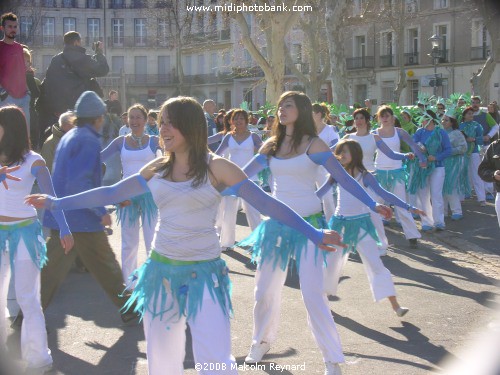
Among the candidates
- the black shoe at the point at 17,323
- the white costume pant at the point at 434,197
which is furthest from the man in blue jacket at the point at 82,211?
the white costume pant at the point at 434,197

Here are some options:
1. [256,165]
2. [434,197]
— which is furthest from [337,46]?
[256,165]

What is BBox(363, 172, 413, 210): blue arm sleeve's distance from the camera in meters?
6.77

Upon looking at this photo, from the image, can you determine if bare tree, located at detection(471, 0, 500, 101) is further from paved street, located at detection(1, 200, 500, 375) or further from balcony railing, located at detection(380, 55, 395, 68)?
balcony railing, located at detection(380, 55, 395, 68)

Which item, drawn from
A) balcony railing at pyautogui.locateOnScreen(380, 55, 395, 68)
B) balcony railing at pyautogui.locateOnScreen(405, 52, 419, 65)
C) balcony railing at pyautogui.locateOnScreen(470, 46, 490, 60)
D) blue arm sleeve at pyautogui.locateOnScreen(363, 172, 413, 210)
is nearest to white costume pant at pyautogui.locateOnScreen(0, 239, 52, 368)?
blue arm sleeve at pyautogui.locateOnScreen(363, 172, 413, 210)

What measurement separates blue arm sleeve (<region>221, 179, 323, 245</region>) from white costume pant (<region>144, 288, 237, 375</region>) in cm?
56

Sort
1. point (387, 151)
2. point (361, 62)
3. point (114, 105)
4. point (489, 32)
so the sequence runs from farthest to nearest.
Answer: point (361, 62) < point (489, 32) < point (114, 105) < point (387, 151)

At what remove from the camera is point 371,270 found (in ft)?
25.5

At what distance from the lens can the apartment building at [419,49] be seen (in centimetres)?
4300

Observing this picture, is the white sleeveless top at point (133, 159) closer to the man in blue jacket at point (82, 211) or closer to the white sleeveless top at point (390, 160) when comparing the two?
the man in blue jacket at point (82, 211)

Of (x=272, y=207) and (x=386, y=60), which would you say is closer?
(x=272, y=207)

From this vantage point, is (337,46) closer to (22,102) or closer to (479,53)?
(22,102)

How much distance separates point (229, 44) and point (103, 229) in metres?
48.8

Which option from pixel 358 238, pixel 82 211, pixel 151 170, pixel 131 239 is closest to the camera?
pixel 151 170

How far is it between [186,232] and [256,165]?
183cm
